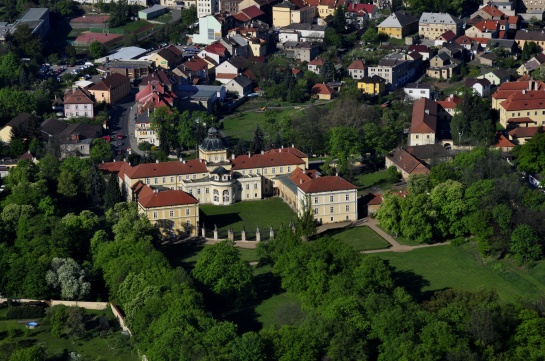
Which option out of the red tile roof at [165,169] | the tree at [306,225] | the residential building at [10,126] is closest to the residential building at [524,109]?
the red tile roof at [165,169]

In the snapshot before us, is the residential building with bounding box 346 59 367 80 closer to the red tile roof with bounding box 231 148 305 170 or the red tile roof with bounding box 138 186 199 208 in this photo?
the red tile roof with bounding box 231 148 305 170

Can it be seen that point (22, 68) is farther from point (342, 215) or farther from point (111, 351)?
point (111, 351)

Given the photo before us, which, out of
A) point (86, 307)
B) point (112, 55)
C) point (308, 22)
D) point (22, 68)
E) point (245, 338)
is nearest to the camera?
point (245, 338)

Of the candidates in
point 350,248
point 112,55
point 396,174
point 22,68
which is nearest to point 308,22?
point 112,55

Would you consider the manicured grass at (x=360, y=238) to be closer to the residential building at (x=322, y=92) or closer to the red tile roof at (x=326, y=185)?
the red tile roof at (x=326, y=185)

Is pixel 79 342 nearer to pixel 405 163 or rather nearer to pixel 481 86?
pixel 405 163

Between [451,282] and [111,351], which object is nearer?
[111,351]

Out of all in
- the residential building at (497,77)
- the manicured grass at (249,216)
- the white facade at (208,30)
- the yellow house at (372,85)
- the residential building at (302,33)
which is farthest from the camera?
the white facade at (208,30)

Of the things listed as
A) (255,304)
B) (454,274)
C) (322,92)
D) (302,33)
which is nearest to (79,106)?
(322,92)
